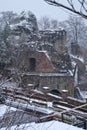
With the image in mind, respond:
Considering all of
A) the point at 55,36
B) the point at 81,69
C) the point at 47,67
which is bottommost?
the point at 81,69

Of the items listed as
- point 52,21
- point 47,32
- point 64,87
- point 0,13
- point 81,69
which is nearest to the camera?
point 64,87

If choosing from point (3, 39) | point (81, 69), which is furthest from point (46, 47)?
point (81, 69)

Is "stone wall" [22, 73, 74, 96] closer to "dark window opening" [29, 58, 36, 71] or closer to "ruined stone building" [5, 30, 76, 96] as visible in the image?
"ruined stone building" [5, 30, 76, 96]

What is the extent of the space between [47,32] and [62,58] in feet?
7.37

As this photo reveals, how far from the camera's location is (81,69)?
2958 centimetres

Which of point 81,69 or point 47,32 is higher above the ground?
point 47,32

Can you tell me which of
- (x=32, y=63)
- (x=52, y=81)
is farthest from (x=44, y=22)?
(x=52, y=81)

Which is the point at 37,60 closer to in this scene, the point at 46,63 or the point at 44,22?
the point at 46,63

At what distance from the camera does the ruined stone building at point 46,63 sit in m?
20.4

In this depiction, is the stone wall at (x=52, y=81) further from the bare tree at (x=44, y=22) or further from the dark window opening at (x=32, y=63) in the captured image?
the bare tree at (x=44, y=22)

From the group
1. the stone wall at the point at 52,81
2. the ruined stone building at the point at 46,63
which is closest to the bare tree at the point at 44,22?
the ruined stone building at the point at 46,63

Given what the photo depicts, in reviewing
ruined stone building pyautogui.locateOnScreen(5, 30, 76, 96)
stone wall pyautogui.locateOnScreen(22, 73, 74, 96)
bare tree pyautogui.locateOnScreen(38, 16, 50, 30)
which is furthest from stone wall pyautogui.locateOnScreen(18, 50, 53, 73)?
bare tree pyautogui.locateOnScreen(38, 16, 50, 30)

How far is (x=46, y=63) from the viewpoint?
21.2 m

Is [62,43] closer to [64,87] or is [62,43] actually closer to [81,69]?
[64,87]
